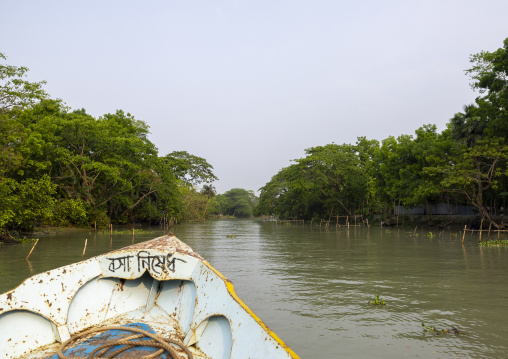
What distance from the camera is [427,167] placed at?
24938mm

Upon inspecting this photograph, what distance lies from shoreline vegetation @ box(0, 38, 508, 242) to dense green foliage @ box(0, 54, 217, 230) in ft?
0.24

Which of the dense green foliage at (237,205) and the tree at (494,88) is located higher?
the tree at (494,88)

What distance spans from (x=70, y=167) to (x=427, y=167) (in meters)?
24.6

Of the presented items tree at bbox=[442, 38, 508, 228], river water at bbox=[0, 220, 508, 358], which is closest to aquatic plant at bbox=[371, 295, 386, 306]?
river water at bbox=[0, 220, 508, 358]

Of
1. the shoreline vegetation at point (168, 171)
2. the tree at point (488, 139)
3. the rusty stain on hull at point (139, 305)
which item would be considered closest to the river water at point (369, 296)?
the rusty stain on hull at point (139, 305)

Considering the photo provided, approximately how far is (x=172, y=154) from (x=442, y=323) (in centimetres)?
4583

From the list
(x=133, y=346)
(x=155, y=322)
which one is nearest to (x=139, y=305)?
(x=155, y=322)

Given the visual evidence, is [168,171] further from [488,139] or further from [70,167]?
[488,139]

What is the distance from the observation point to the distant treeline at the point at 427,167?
2234 centimetres

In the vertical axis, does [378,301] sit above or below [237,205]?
below

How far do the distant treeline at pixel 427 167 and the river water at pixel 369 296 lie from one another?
9.56 meters

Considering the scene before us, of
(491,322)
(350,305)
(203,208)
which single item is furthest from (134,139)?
(203,208)

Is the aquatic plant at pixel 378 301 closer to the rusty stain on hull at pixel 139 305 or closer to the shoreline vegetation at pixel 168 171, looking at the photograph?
the rusty stain on hull at pixel 139 305

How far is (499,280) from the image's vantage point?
9.48 m
